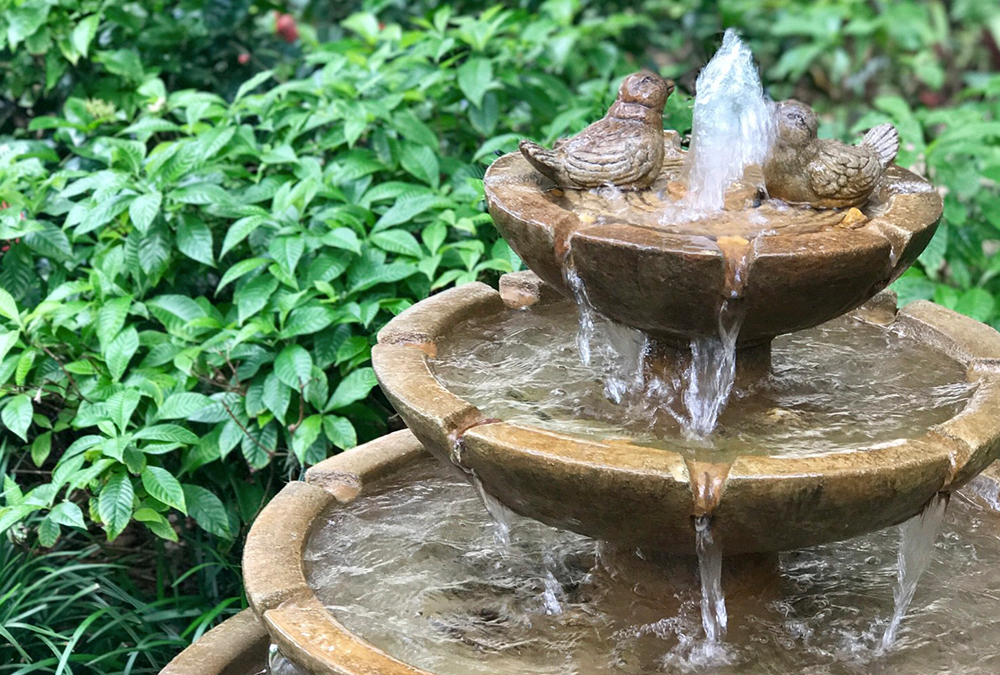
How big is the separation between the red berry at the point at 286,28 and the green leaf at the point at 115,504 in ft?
11.1

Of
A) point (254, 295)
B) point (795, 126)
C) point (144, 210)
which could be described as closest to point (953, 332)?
point (795, 126)

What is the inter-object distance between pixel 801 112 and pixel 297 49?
373cm

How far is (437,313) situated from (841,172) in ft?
3.12

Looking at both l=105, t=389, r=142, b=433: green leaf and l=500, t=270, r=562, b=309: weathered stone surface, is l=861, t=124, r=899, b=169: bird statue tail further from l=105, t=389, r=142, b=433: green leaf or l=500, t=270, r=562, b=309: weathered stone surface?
l=105, t=389, r=142, b=433: green leaf

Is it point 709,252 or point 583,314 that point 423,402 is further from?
point 709,252

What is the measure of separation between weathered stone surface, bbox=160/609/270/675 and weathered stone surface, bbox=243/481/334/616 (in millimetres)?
271

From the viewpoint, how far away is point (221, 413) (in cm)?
330

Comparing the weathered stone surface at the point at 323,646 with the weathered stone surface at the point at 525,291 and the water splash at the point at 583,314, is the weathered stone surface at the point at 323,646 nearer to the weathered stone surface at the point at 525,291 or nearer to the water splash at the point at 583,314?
the water splash at the point at 583,314

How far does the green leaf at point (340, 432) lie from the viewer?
3.22 meters

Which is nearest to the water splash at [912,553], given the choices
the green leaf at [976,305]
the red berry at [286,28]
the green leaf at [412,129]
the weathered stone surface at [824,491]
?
the weathered stone surface at [824,491]

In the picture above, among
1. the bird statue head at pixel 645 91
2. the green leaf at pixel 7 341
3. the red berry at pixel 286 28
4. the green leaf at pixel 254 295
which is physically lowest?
the green leaf at pixel 254 295

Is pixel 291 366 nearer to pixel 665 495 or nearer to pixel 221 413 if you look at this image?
pixel 221 413

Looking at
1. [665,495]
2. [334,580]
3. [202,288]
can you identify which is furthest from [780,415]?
[202,288]

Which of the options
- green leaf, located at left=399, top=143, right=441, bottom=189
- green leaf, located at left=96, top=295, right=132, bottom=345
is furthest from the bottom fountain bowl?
green leaf, located at left=399, top=143, right=441, bottom=189
